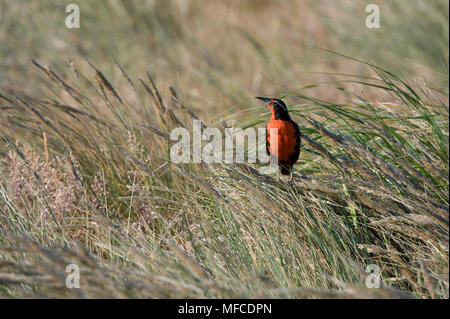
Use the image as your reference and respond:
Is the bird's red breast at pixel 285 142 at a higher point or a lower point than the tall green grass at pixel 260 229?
higher

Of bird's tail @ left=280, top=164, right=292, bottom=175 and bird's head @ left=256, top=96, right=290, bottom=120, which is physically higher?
bird's head @ left=256, top=96, right=290, bottom=120

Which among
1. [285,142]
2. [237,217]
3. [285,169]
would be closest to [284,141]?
[285,142]

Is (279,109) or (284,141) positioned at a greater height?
(279,109)

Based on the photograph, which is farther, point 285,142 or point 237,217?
point 285,142

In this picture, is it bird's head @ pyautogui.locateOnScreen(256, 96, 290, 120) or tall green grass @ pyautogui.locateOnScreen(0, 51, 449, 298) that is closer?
tall green grass @ pyautogui.locateOnScreen(0, 51, 449, 298)

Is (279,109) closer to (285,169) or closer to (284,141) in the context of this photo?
(284,141)

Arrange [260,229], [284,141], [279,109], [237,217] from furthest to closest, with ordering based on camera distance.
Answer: [279,109], [284,141], [237,217], [260,229]

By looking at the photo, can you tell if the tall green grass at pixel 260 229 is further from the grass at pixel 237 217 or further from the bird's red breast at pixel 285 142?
the bird's red breast at pixel 285 142

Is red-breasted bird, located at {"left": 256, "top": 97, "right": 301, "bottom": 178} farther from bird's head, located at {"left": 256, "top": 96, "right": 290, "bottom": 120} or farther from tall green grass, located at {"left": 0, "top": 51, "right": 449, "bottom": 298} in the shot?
tall green grass, located at {"left": 0, "top": 51, "right": 449, "bottom": 298}

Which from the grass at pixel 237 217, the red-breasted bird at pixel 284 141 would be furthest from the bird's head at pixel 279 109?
the grass at pixel 237 217

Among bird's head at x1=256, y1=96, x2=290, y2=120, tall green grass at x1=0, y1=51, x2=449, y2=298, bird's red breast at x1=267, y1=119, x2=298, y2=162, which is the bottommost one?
tall green grass at x1=0, y1=51, x2=449, y2=298

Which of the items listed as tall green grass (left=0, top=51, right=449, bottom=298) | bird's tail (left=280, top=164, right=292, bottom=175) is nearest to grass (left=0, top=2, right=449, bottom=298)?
tall green grass (left=0, top=51, right=449, bottom=298)

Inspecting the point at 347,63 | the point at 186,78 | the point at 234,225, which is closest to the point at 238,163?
the point at 234,225

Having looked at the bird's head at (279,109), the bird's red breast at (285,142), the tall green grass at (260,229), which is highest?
the bird's head at (279,109)
